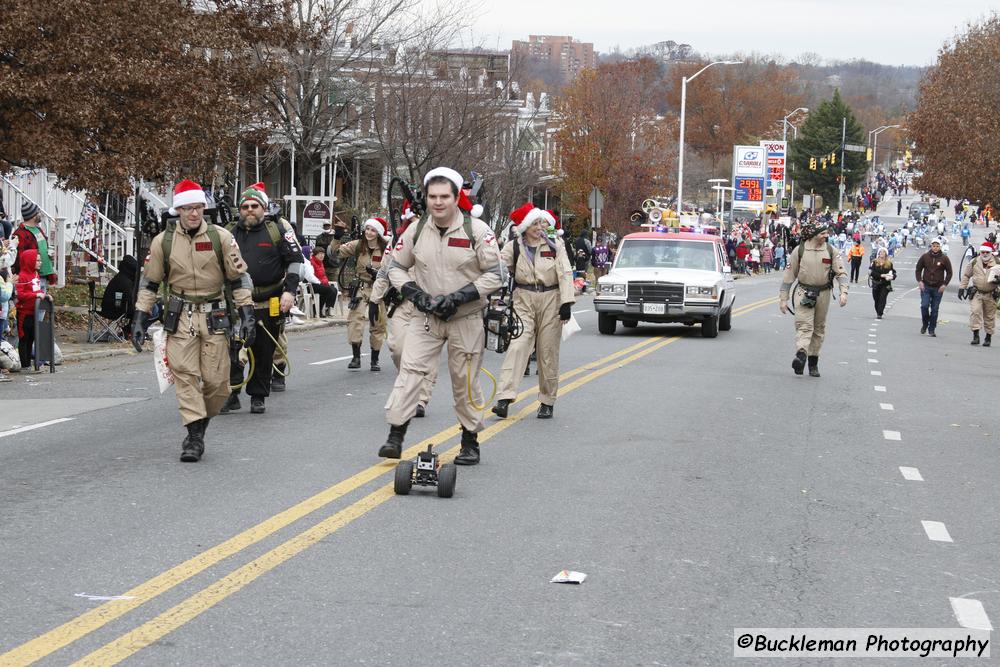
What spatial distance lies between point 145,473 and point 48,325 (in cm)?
763

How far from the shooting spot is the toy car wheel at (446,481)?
327 inches

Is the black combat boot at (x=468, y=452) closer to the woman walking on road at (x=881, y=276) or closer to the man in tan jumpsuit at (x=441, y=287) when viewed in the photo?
the man in tan jumpsuit at (x=441, y=287)

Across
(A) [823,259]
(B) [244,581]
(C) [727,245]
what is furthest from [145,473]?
(C) [727,245]

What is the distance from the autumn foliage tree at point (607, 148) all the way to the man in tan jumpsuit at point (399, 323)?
54.5 m

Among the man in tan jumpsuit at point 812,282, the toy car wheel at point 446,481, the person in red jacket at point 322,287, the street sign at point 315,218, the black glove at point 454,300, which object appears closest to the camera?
the toy car wheel at point 446,481

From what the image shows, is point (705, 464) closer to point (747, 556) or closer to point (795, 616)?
→ point (747, 556)

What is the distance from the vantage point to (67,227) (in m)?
32.1

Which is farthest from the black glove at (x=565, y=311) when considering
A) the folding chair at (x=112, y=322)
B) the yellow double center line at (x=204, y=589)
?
the folding chair at (x=112, y=322)

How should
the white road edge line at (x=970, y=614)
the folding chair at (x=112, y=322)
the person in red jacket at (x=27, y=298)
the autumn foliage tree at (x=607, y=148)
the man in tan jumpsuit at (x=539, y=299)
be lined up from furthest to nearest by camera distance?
the autumn foliage tree at (x=607, y=148) → the folding chair at (x=112, y=322) → the person in red jacket at (x=27, y=298) → the man in tan jumpsuit at (x=539, y=299) → the white road edge line at (x=970, y=614)

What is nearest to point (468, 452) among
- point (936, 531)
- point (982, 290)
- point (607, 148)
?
point (936, 531)

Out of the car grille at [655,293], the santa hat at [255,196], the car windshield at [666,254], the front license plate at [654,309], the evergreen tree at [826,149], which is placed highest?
the evergreen tree at [826,149]

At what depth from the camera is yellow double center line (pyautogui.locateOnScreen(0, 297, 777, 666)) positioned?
529 centimetres

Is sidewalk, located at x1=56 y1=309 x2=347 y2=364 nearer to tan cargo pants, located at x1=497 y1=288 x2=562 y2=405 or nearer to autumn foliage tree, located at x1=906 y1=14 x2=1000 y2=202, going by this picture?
tan cargo pants, located at x1=497 y1=288 x2=562 y2=405

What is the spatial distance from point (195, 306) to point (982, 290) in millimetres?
19697
